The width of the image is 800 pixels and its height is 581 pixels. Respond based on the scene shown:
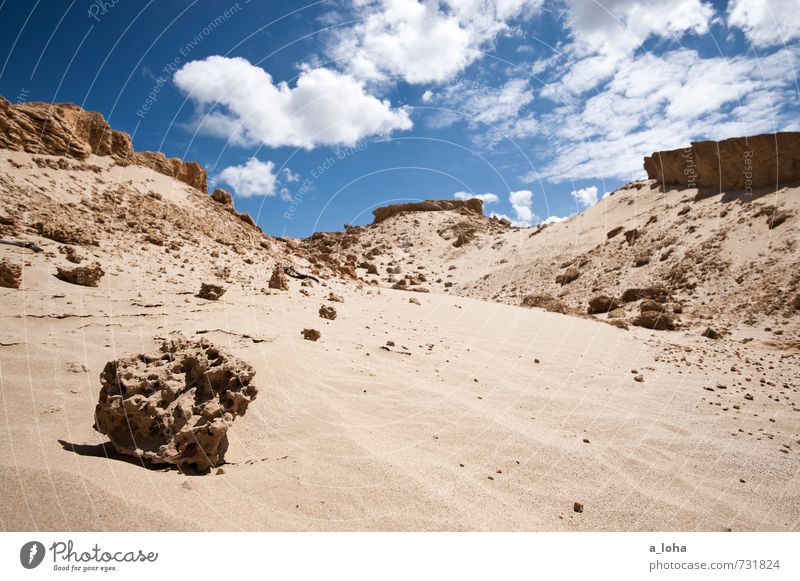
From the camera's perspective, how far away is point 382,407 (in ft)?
15.7

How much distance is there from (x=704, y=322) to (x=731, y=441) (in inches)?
419

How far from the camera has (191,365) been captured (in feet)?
12.6

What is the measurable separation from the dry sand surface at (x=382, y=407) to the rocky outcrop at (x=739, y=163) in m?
10.9

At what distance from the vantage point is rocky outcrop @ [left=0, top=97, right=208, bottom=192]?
13633mm

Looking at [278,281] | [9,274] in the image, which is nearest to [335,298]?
[278,281]

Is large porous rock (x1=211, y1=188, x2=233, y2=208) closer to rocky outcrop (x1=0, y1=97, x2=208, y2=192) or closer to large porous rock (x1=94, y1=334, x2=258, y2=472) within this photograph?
rocky outcrop (x1=0, y1=97, x2=208, y2=192)

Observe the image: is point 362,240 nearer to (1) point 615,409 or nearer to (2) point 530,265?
(2) point 530,265

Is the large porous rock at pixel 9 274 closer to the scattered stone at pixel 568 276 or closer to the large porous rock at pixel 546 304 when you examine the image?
the large porous rock at pixel 546 304

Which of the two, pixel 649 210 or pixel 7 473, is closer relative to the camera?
pixel 7 473

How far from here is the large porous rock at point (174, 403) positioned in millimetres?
3156

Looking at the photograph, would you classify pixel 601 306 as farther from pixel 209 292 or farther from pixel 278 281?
pixel 209 292

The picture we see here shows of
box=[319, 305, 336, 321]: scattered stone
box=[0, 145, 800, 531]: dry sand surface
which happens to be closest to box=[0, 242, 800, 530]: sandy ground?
box=[0, 145, 800, 531]: dry sand surface

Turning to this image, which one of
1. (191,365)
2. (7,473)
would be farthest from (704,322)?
(7,473)

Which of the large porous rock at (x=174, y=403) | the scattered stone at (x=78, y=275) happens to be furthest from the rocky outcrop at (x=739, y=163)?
the scattered stone at (x=78, y=275)
